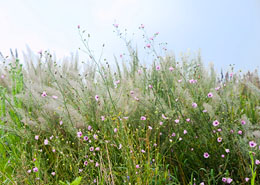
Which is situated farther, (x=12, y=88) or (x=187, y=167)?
(x=12, y=88)

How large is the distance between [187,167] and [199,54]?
5.85 feet

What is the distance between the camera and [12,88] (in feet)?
9.02

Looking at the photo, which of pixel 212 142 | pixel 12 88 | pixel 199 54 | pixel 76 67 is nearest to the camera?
pixel 212 142

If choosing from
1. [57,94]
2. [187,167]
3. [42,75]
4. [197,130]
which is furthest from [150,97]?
[42,75]

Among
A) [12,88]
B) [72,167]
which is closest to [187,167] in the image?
[72,167]

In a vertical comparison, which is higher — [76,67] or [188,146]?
[76,67]

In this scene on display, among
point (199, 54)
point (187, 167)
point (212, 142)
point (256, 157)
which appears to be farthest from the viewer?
point (199, 54)

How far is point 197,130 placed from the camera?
6.97 ft

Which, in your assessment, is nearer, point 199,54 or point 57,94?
point 57,94

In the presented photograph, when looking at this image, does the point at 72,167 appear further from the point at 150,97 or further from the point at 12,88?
the point at 12,88

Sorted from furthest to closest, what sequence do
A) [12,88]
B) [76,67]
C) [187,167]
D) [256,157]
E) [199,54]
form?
[76,67]
[199,54]
[12,88]
[187,167]
[256,157]

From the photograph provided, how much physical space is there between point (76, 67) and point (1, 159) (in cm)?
168

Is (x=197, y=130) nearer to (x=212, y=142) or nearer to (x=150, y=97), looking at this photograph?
(x=212, y=142)

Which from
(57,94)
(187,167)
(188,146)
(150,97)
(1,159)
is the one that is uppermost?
(57,94)
